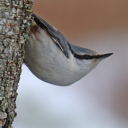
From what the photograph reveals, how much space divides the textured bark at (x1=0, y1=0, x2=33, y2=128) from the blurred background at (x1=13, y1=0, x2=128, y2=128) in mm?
1462

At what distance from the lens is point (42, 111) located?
212cm

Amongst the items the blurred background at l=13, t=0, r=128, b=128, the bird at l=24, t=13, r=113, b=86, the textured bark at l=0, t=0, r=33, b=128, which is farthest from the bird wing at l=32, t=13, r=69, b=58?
the blurred background at l=13, t=0, r=128, b=128

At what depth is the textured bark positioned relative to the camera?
60cm

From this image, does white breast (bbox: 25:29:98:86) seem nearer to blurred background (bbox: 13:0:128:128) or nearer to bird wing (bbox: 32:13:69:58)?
bird wing (bbox: 32:13:69:58)

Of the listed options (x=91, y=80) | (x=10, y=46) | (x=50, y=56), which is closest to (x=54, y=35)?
(x=50, y=56)

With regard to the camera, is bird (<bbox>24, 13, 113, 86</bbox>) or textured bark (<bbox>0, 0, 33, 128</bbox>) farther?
bird (<bbox>24, 13, 113, 86</bbox>)

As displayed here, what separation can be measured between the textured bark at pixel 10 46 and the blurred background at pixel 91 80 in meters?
1.46

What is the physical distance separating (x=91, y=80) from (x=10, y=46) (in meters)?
1.69

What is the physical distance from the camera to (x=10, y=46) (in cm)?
63

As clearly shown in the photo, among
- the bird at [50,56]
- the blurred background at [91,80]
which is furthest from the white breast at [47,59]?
the blurred background at [91,80]

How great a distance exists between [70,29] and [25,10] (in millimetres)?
1593

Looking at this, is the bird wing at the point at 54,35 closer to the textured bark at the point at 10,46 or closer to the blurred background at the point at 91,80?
the textured bark at the point at 10,46

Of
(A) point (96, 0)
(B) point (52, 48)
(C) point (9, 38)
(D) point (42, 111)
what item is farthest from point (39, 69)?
(A) point (96, 0)

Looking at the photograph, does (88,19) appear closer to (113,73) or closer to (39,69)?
(113,73)
